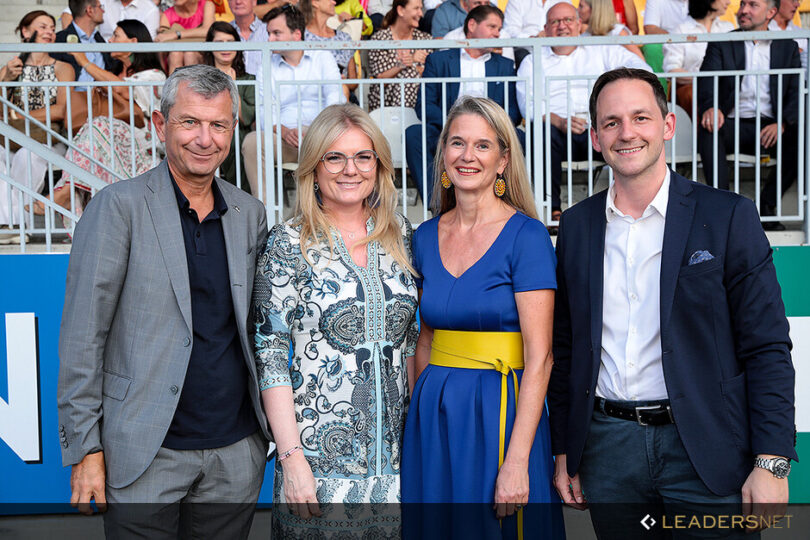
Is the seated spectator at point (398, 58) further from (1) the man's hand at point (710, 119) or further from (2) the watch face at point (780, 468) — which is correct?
(2) the watch face at point (780, 468)

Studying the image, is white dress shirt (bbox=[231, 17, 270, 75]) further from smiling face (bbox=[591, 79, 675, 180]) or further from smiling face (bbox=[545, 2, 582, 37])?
smiling face (bbox=[591, 79, 675, 180])

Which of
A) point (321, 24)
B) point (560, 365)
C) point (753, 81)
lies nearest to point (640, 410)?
point (560, 365)

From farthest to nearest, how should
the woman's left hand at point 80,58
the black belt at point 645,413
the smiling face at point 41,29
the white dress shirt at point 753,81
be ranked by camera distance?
the smiling face at point 41,29
the woman's left hand at point 80,58
the white dress shirt at point 753,81
the black belt at point 645,413

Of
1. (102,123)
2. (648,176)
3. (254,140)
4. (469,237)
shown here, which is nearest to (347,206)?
(469,237)

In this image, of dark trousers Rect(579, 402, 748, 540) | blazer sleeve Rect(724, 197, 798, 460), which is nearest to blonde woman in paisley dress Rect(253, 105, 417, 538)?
dark trousers Rect(579, 402, 748, 540)

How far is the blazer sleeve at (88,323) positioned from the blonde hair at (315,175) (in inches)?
22.5

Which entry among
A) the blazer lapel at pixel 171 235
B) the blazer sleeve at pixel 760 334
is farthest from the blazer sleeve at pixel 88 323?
the blazer sleeve at pixel 760 334

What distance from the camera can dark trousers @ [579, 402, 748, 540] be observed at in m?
2.18

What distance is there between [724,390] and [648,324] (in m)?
0.28

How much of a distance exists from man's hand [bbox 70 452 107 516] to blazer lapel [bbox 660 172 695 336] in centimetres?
173

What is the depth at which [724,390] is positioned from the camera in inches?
85.7

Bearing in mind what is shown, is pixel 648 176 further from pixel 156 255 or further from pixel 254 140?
pixel 254 140

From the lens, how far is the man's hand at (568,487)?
2.42 m

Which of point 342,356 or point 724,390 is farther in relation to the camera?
point 342,356
